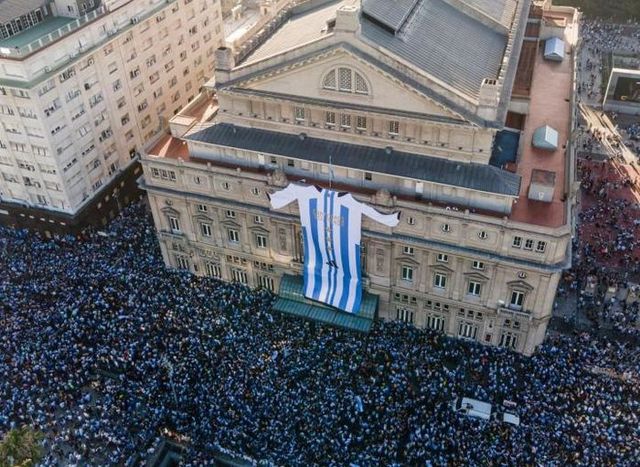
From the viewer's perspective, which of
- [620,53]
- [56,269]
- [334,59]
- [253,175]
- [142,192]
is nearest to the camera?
[334,59]

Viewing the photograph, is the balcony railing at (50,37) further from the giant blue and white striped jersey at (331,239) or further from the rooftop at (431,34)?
the giant blue and white striped jersey at (331,239)

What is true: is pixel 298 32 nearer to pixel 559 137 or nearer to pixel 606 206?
pixel 559 137

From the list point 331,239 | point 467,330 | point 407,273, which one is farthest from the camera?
point 467,330

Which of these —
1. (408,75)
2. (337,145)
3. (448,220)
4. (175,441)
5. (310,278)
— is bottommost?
(175,441)

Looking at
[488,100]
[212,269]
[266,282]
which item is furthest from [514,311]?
[212,269]

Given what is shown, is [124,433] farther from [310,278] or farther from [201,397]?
[310,278]

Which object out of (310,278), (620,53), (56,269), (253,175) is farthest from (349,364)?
(620,53)

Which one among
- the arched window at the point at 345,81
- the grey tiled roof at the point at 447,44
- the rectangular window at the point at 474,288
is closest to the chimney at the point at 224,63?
the arched window at the point at 345,81
